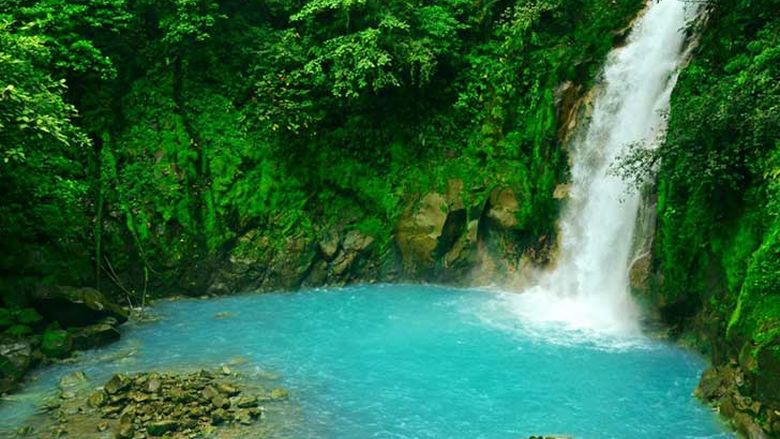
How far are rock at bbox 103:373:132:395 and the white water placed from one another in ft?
26.0

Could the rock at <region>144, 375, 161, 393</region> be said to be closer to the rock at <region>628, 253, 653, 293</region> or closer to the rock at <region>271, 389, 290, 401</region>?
the rock at <region>271, 389, 290, 401</region>

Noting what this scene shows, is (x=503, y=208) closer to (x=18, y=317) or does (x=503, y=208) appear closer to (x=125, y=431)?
(x=125, y=431)

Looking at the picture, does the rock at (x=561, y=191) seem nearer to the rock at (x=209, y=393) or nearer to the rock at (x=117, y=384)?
the rock at (x=209, y=393)

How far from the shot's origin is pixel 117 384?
9.12 metres

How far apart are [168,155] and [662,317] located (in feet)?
40.3

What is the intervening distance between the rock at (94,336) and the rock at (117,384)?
2.58 m

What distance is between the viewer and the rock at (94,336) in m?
11.4

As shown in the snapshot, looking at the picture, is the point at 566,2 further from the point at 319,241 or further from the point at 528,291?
the point at 319,241

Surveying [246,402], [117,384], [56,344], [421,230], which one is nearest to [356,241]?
[421,230]

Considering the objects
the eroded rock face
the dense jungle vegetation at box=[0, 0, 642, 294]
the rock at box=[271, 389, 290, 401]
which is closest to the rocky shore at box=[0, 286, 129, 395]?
the dense jungle vegetation at box=[0, 0, 642, 294]

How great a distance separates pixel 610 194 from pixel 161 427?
1035 cm

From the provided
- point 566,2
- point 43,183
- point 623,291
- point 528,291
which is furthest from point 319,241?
point 566,2

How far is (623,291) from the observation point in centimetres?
1253

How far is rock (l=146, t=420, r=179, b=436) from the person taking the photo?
791cm
